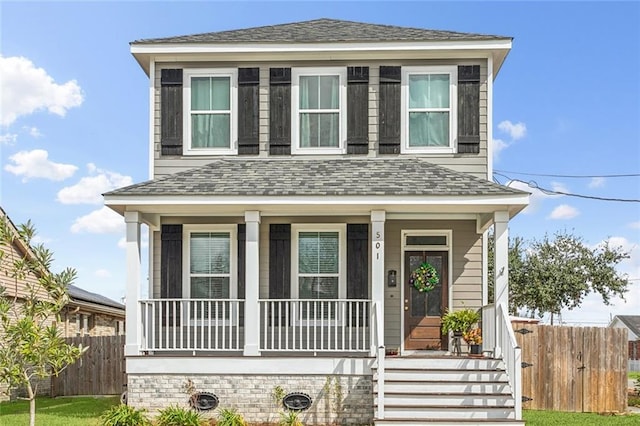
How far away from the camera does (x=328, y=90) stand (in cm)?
1370

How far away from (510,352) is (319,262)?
3.88m

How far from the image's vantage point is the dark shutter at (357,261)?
13.0 meters

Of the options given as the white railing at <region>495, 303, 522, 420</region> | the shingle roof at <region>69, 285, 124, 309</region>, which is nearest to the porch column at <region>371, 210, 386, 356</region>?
the white railing at <region>495, 303, 522, 420</region>

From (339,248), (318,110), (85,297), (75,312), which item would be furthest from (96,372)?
(318,110)

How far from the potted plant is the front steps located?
842 mm

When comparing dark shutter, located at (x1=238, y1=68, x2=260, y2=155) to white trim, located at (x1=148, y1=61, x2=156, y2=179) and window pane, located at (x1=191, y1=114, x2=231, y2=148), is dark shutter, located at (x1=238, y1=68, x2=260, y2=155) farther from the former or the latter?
white trim, located at (x1=148, y1=61, x2=156, y2=179)

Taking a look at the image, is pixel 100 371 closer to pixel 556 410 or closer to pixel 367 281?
pixel 367 281

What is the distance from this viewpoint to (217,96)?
13742 millimetres

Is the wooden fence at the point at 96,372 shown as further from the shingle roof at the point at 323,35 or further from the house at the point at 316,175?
the shingle roof at the point at 323,35

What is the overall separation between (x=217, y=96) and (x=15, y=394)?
9.25m

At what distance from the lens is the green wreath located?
523 inches

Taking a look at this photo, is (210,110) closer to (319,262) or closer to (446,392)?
(319,262)

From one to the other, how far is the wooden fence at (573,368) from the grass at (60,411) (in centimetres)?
806

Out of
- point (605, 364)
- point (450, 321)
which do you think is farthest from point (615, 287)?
point (450, 321)
